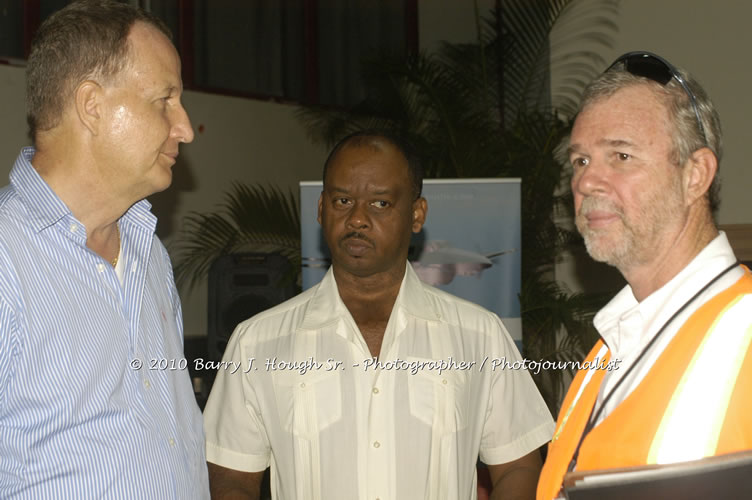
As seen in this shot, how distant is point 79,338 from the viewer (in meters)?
1.61

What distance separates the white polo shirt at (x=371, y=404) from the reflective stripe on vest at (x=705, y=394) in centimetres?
103

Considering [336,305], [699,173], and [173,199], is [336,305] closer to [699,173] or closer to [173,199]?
[699,173]

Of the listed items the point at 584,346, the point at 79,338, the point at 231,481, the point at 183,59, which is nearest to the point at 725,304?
the point at 79,338

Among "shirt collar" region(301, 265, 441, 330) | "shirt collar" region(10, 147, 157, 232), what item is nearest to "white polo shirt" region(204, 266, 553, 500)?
"shirt collar" region(301, 265, 441, 330)

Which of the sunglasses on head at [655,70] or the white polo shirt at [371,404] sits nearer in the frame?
the sunglasses on head at [655,70]

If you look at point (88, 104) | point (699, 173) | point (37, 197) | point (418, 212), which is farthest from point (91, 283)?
point (699, 173)

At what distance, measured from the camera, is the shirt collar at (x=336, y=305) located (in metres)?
2.28

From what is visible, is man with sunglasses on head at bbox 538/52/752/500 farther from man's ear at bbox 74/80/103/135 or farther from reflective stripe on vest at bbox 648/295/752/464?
man's ear at bbox 74/80/103/135

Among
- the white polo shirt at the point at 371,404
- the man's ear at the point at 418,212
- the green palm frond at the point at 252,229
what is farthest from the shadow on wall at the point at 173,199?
the white polo shirt at the point at 371,404

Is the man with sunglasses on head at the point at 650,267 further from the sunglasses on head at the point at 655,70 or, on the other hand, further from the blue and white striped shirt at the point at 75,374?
the blue and white striped shirt at the point at 75,374

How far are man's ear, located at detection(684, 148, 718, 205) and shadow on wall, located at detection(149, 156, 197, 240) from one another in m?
5.58

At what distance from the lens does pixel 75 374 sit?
157 cm

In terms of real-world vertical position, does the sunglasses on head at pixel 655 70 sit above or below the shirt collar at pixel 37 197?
above

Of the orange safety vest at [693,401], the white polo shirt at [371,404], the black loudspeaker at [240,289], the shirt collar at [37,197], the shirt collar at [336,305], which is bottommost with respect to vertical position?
the black loudspeaker at [240,289]
